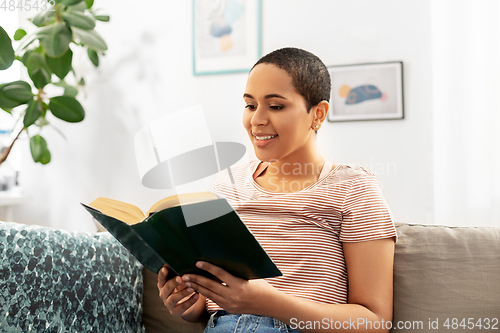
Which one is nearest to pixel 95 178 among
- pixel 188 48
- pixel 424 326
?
pixel 188 48

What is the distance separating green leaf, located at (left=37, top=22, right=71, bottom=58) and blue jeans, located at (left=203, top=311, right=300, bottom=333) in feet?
3.74

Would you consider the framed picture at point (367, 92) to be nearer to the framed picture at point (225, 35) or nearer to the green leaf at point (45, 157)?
the framed picture at point (225, 35)

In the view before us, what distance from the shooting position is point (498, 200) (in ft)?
5.58

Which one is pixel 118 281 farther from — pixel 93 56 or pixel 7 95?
pixel 93 56

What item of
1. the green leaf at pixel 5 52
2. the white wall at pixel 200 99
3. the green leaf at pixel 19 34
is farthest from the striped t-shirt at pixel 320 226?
the green leaf at pixel 19 34

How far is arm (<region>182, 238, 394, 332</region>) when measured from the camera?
2.55ft

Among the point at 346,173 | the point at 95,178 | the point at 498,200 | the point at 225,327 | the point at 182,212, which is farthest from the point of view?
the point at 95,178

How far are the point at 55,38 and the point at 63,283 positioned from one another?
96cm

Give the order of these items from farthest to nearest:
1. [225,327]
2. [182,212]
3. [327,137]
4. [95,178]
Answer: [95,178]
[327,137]
[225,327]
[182,212]

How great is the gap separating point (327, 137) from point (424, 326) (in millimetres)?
1003

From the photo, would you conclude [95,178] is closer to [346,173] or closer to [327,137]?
[327,137]

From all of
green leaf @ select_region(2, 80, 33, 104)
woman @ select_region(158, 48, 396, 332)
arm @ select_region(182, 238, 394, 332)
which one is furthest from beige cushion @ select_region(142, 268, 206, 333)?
green leaf @ select_region(2, 80, 33, 104)

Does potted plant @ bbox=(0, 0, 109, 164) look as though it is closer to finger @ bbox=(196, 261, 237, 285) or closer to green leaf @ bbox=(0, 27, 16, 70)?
green leaf @ bbox=(0, 27, 16, 70)

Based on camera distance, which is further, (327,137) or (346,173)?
(327,137)
